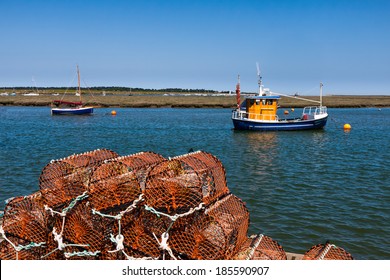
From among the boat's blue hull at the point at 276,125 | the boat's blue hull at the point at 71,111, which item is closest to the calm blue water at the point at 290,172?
the boat's blue hull at the point at 276,125

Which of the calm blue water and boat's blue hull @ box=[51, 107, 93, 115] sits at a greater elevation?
boat's blue hull @ box=[51, 107, 93, 115]

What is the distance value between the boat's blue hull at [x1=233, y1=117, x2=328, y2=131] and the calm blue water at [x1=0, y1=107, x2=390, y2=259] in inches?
35.7

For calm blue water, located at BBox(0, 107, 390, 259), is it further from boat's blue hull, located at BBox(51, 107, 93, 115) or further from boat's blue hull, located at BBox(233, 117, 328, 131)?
boat's blue hull, located at BBox(51, 107, 93, 115)

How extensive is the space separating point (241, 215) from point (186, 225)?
1451 millimetres

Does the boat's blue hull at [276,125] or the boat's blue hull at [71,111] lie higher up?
the boat's blue hull at [71,111]

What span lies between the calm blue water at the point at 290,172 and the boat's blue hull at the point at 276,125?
0.91 m

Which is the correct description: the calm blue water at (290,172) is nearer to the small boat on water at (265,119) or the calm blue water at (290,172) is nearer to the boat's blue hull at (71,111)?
the small boat on water at (265,119)

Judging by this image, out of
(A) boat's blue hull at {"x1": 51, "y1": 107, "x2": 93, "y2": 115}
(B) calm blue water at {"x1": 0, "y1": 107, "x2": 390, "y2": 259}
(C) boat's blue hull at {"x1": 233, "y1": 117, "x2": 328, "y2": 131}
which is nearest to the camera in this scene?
(B) calm blue water at {"x1": 0, "y1": 107, "x2": 390, "y2": 259}

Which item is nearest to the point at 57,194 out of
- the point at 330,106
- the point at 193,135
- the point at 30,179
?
the point at 30,179

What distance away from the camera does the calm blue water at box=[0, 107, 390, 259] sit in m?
11.2

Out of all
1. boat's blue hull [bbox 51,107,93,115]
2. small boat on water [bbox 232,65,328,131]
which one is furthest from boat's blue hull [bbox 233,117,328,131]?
boat's blue hull [bbox 51,107,93,115]

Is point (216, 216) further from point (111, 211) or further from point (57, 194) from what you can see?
point (57, 194)

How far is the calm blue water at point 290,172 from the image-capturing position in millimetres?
11223

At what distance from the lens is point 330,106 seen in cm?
8700
